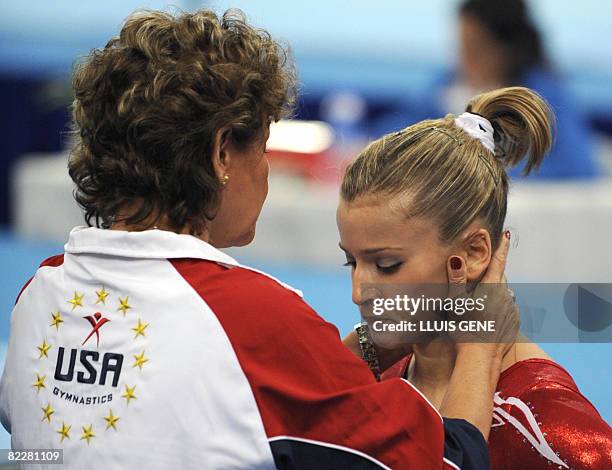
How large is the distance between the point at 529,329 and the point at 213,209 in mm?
612

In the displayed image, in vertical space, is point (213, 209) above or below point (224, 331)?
above

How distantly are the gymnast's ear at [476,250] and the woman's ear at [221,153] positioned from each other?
1.31 ft

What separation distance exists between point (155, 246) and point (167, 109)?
18cm

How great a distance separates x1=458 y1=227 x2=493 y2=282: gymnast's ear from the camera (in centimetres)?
160

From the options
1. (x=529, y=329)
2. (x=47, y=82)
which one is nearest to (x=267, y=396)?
(x=529, y=329)

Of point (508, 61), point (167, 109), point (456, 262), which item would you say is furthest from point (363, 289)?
point (508, 61)

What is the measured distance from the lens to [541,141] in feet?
5.44

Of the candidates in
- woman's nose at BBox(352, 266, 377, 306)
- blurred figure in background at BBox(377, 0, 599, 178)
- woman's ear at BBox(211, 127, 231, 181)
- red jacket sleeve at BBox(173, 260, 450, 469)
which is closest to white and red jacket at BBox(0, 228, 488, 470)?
red jacket sleeve at BBox(173, 260, 450, 469)

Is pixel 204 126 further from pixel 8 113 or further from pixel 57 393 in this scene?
pixel 8 113

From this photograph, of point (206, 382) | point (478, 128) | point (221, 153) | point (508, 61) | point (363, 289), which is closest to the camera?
point (206, 382)

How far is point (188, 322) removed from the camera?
1305 millimetres

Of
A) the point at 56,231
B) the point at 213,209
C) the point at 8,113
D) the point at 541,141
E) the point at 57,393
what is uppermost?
the point at 541,141

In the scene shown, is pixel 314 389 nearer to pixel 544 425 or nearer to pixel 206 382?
pixel 206 382

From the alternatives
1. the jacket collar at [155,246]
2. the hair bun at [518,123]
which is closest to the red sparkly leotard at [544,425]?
the hair bun at [518,123]
